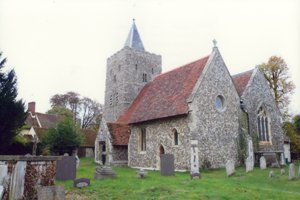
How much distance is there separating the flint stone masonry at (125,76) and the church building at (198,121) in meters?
5.61

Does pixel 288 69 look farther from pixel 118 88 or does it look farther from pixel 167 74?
pixel 118 88

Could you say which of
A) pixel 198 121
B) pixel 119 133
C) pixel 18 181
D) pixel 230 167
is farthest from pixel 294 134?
pixel 18 181

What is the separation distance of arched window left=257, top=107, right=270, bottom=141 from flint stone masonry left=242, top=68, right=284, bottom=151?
1.01ft

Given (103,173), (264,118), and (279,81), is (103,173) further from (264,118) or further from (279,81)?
(279,81)

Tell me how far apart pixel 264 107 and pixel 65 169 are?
1706cm

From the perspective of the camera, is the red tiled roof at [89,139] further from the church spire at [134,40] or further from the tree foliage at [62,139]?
the church spire at [134,40]

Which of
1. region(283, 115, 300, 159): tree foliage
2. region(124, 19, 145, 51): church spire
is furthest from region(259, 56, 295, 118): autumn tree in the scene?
region(124, 19, 145, 51): church spire

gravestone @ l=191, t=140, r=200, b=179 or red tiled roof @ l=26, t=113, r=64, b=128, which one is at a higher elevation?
red tiled roof @ l=26, t=113, r=64, b=128

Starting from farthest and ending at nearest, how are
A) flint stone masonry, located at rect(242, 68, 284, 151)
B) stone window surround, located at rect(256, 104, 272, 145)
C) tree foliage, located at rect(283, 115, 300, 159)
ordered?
tree foliage, located at rect(283, 115, 300, 159)
stone window surround, located at rect(256, 104, 272, 145)
flint stone masonry, located at rect(242, 68, 284, 151)

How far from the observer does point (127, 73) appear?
109ft

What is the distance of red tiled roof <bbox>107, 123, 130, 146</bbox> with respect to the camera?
24.2 meters

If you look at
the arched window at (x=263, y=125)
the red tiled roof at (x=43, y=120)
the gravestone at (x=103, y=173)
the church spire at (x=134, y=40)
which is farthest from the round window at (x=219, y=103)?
the red tiled roof at (x=43, y=120)

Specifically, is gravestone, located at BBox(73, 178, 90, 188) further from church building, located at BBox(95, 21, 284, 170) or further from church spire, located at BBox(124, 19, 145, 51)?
church spire, located at BBox(124, 19, 145, 51)

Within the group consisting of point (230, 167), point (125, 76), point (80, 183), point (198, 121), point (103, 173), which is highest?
point (125, 76)
